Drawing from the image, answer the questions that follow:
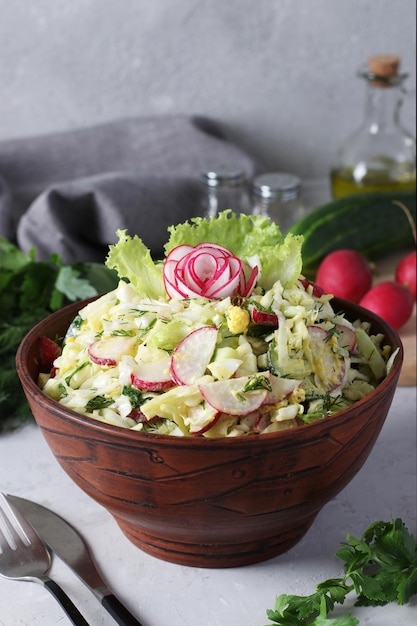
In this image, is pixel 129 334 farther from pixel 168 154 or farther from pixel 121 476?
pixel 168 154

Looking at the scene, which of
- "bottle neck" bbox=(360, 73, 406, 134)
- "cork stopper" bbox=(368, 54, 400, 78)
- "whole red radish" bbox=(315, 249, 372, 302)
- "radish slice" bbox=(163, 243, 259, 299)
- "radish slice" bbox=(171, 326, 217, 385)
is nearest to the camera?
"radish slice" bbox=(171, 326, 217, 385)

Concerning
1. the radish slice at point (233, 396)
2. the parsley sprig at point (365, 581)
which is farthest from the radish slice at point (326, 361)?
the parsley sprig at point (365, 581)

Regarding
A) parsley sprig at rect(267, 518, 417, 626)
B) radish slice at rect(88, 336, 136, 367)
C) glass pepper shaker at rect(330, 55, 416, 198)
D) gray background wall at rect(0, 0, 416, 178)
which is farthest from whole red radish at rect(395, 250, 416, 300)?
radish slice at rect(88, 336, 136, 367)

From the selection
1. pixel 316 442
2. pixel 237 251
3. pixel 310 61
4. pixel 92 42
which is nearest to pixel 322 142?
pixel 310 61

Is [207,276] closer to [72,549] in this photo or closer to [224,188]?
[72,549]

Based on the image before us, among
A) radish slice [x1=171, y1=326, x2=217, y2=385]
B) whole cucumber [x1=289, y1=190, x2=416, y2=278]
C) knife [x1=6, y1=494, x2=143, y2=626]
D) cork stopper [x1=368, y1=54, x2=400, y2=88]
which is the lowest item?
knife [x1=6, y1=494, x2=143, y2=626]

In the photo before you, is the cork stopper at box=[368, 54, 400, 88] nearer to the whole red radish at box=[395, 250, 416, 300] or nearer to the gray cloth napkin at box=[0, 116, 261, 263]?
the gray cloth napkin at box=[0, 116, 261, 263]
